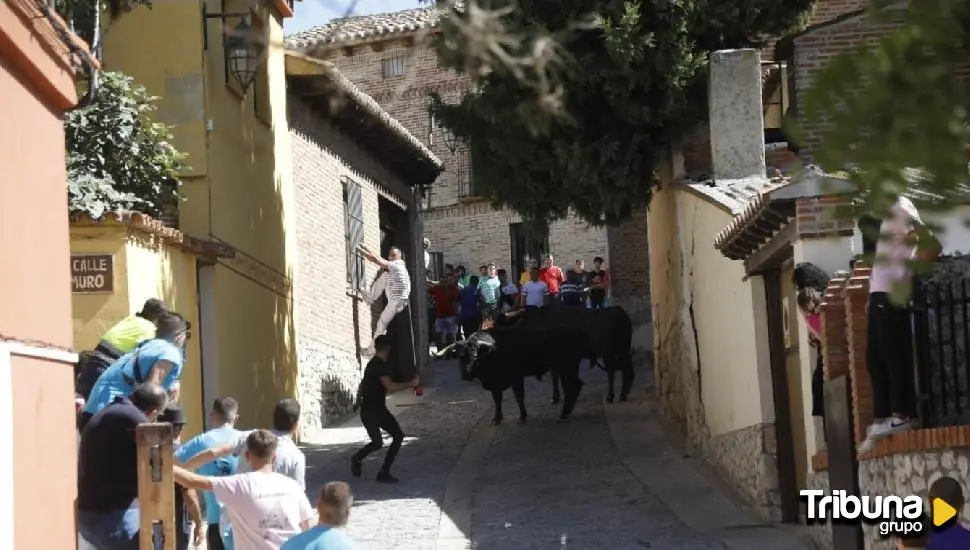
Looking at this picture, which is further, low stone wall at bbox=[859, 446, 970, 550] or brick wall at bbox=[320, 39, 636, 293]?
brick wall at bbox=[320, 39, 636, 293]

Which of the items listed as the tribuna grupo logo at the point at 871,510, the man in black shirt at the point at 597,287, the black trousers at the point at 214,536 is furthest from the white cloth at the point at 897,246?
the man in black shirt at the point at 597,287

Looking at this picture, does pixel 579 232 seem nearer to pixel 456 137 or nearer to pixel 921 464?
pixel 456 137

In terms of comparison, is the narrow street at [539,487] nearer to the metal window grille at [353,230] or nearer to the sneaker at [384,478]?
the sneaker at [384,478]

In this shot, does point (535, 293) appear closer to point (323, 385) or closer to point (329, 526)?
point (323, 385)

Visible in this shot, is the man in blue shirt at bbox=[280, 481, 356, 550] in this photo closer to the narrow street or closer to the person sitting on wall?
the person sitting on wall

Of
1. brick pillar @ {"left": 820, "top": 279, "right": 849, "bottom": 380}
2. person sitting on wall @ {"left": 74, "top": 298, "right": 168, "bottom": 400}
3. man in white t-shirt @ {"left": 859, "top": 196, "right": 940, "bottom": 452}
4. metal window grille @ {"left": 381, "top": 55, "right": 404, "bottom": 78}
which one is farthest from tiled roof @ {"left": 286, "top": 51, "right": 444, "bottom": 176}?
man in white t-shirt @ {"left": 859, "top": 196, "right": 940, "bottom": 452}

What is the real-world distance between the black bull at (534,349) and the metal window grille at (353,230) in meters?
3.90

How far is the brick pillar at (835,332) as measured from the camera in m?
11.3

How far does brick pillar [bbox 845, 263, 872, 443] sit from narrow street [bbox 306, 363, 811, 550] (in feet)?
6.12

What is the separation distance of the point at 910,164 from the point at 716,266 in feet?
44.2

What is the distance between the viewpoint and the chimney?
17.0 m

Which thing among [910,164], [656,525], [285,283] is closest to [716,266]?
[656,525]

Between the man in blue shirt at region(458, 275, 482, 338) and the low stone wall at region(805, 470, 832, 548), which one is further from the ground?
the man in blue shirt at region(458, 275, 482, 338)

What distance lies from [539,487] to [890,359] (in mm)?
6275
